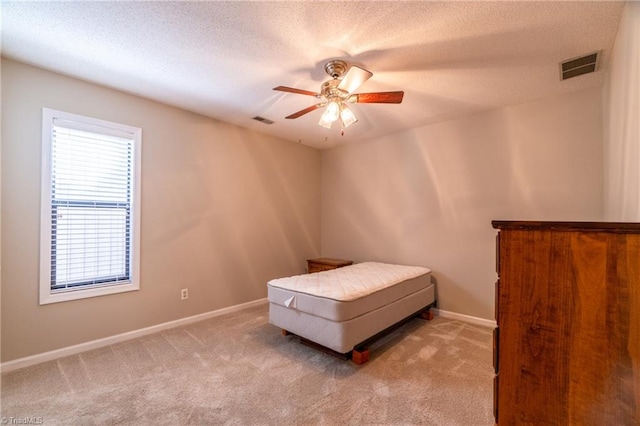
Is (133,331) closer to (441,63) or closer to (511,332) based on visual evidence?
(511,332)

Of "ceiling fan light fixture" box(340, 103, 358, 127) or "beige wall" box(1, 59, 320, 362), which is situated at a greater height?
"ceiling fan light fixture" box(340, 103, 358, 127)

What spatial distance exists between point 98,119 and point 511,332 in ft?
11.7

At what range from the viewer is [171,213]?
3188mm

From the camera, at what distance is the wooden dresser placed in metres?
0.88

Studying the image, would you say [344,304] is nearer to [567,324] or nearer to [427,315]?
[567,324]

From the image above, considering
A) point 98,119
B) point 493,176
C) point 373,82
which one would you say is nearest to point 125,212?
point 98,119

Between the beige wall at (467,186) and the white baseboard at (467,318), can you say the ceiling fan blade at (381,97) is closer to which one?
the beige wall at (467,186)

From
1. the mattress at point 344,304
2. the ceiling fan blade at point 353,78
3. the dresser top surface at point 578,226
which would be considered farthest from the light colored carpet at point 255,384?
the ceiling fan blade at point 353,78

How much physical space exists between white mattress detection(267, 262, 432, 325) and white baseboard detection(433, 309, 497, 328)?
0.49 meters

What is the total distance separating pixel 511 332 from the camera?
1.08 meters

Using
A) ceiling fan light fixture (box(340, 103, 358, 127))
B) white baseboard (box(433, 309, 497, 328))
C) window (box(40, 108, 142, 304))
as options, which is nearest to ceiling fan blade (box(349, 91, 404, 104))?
ceiling fan light fixture (box(340, 103, 358, 127))

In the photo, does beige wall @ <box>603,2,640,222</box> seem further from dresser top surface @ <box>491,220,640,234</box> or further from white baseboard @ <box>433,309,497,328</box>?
white baseboard @ <box>433,309,497,328</box>

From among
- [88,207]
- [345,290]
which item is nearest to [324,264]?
[345,290]

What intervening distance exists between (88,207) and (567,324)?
352 cm
